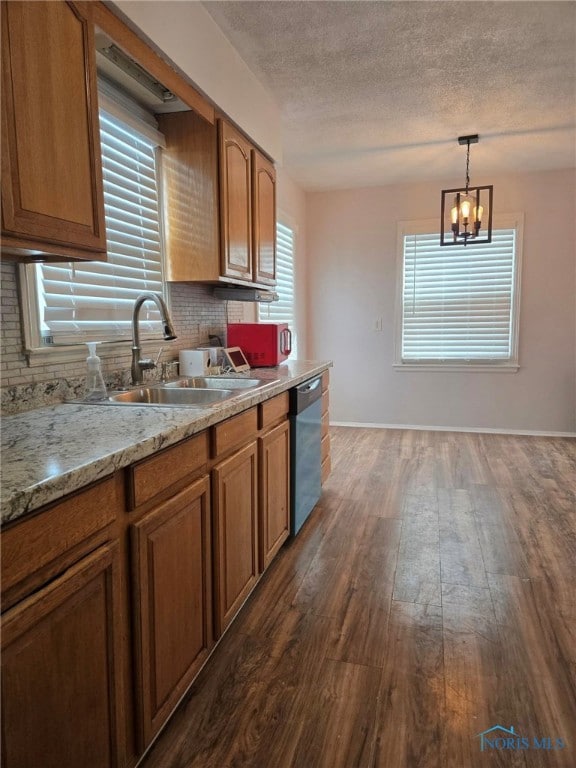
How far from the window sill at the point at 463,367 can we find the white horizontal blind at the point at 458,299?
0.06 meters

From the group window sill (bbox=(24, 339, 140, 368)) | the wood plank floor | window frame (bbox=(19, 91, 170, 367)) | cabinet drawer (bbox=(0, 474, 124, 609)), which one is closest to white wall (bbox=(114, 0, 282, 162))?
window frame (bbox=(19, 91, 170, 367))

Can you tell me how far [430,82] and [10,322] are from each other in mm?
2651

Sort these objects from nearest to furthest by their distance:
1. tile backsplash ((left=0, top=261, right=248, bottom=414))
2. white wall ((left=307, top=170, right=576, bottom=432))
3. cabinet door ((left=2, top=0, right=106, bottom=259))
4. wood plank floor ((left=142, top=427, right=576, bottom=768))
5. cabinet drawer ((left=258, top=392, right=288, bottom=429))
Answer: cabinet door ((left=2, top=0, right=106, bottom=259)) → wood plank floor ((left=142, top=427, right=576, bottom=768)) → tile backsplash ((left=0, top=261, right=248, bottom=414)) → cabinet drawer ((left=258, top=392, right=288, bottom=429)) → white wall ((left=307, top=170, right=576, bottom=432))

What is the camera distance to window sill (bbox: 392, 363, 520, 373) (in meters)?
4.87

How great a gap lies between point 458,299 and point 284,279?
185 centimetres

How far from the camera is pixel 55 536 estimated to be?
0.90m

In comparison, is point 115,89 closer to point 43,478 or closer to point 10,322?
point 10,322

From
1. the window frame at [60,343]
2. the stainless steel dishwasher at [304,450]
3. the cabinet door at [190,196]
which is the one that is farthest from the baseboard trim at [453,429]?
the window frame at [60,343]

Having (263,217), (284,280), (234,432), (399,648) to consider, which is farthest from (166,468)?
(284,280)

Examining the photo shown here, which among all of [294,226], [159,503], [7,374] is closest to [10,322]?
[7,374]

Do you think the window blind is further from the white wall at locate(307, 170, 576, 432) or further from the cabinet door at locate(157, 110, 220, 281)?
the cabinet door at locate(157, 110, 220, 281)

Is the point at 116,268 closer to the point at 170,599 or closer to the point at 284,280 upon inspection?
the point at 170,599

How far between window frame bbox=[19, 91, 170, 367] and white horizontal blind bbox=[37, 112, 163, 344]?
0.03 metres

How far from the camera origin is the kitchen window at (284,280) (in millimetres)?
4379
